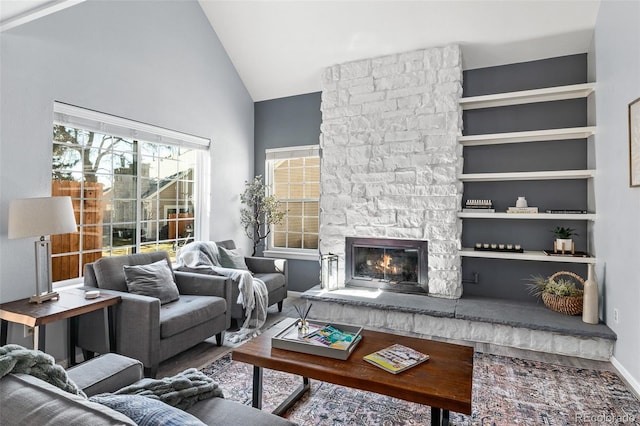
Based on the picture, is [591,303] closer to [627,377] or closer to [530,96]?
[627,377]

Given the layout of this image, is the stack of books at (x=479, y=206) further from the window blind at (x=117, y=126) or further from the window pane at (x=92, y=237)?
the window pane at (x=92, y=237)

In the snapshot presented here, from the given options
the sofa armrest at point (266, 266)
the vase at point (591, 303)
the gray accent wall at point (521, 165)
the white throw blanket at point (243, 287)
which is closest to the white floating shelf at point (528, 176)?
the gray accent wall at point (521, 165)

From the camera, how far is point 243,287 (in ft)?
11.2

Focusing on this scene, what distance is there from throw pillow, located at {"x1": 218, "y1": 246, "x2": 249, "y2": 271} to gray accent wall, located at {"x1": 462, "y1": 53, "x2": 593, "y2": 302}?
2.57 m

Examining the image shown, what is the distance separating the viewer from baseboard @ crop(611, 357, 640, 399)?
94.9 inches

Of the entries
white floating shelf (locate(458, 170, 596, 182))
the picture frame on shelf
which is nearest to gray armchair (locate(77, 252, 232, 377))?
white floating shelf (locate(458, 170, 596, 182))

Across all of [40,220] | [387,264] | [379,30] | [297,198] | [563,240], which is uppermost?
[379,30]

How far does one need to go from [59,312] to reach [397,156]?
11.0ft

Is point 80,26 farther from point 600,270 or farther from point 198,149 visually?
point 600,270

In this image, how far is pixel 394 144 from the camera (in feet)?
13.1

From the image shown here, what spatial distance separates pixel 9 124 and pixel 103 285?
135 cm

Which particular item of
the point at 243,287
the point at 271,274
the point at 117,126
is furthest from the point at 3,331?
the point at 271,274

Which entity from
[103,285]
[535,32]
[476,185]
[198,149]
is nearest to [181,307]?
[103,285]

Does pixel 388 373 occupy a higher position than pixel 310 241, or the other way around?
pixel 310 241
